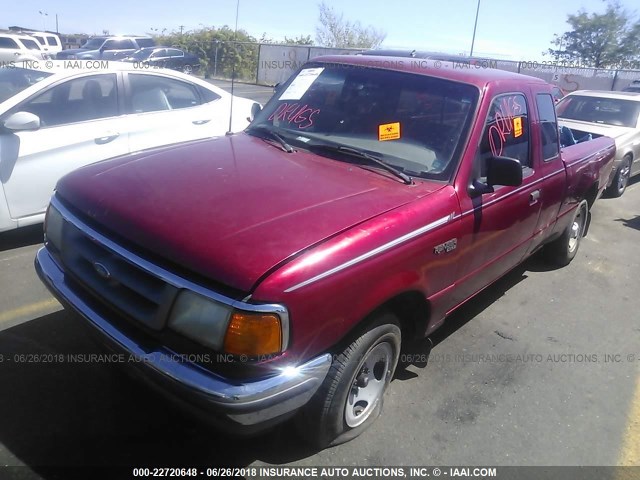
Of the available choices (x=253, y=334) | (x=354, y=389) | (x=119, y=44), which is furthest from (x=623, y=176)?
(x=119, y=44)

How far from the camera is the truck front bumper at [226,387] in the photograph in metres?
2.00

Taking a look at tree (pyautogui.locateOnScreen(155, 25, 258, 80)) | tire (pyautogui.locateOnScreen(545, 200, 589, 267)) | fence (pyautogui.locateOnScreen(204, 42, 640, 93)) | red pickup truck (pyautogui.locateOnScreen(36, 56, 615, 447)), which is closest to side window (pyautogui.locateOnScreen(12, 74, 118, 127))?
red pickup truck (pyautogui.locateOnScreen(36, 56, 615, 447))

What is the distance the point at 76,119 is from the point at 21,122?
65 centimetres

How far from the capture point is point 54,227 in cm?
279

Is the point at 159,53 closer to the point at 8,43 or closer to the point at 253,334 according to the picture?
the point at 8,43

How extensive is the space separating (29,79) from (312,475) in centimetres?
455

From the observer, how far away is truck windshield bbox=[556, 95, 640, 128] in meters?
8.44

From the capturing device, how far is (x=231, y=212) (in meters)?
2.32

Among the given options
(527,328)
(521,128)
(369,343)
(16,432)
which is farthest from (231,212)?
(527,328)

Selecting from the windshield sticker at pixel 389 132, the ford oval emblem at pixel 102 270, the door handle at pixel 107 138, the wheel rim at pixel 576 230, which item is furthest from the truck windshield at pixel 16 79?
the wheel rim at pixel 576 230

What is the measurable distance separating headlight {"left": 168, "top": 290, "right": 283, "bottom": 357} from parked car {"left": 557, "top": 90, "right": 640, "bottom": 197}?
7271 mm

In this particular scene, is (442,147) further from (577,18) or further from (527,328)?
(577,18)

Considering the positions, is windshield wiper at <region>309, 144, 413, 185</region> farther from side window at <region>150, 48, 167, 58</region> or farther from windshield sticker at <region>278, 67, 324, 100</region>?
side window at <region>150, 48, 167, 58</region>

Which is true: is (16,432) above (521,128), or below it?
below
